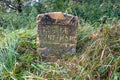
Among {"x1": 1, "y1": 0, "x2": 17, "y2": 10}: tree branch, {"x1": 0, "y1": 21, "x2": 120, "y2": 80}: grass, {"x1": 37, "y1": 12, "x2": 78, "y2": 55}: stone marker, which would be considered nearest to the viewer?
{"x1": 0, "y1": 21, "x2": 120, "y2": 80}: grass

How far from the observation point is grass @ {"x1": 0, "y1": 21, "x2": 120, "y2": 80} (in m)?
3.10

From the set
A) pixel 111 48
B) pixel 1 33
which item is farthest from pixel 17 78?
pixel 1 33

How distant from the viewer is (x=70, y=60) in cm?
350

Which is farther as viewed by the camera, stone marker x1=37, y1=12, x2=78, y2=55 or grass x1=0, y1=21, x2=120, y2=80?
stone marker x1=37, y1=12, x2=78, y2=55

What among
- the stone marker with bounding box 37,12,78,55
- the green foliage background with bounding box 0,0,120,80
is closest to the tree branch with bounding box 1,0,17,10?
the green foliage background with bounding box 0,0,120,80

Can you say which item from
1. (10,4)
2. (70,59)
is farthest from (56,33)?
(10,4)

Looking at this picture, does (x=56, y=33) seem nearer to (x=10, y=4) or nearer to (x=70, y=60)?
(x=70, y=60)

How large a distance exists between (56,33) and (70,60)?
1.42 ft

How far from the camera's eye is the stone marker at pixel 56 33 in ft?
11.9

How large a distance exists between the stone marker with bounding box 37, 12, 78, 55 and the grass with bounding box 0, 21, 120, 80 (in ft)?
0.38

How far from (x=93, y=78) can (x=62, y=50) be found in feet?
2.64

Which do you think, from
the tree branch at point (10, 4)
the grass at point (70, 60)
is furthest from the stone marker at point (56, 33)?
the tree branch at point (10, 4)

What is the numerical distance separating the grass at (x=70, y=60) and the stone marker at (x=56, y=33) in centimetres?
12

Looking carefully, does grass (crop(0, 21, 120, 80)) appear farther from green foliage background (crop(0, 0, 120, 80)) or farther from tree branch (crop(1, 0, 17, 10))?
tree branch (crop(1, 0, 17, 10))
